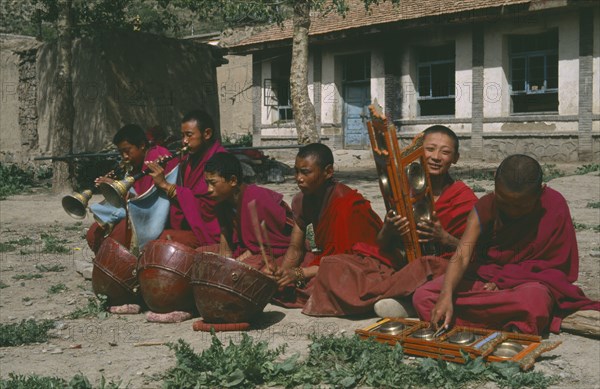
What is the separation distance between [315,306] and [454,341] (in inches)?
Result: 51.3

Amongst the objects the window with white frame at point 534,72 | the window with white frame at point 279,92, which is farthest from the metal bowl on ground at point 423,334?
the window with white frame at point 279,92

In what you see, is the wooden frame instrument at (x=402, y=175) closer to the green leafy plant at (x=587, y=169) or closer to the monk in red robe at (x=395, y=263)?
the monk in red robe at (x=395, y=263)

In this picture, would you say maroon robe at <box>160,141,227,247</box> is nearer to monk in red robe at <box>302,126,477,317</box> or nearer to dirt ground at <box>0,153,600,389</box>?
dirt ground at <box>0,153,600,389</box>

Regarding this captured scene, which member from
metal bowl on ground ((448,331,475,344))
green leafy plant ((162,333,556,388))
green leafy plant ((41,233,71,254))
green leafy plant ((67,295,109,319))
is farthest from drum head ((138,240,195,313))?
green leafy plant ((41,233,71,254))

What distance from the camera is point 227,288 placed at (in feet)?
14.3

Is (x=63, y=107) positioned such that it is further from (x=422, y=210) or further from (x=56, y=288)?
(x=422, y=210)

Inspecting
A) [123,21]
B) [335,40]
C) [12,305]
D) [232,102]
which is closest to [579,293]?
[12,305]

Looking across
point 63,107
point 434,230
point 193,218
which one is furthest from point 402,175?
point 63,107

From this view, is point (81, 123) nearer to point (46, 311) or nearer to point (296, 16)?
point (296, 16)

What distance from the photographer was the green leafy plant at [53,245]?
24.8ft

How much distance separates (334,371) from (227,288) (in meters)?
1.16

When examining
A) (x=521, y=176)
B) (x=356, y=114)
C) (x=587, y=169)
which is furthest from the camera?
(x=356, y=114)

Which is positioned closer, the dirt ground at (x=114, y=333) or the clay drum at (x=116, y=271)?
the dirt ground at (x=114, y=333)

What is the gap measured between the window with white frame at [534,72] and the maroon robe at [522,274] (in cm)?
1331
